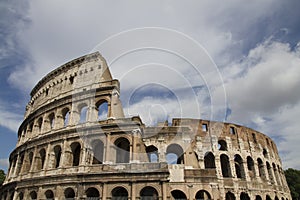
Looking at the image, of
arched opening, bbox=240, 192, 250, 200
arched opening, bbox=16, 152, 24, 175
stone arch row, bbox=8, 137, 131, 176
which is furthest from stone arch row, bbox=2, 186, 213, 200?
arched opening, bbox=240, 192, 250, 200

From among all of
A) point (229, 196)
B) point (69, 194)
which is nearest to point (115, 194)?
point (69, 194)

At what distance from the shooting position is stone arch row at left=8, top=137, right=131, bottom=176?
59.6 feet

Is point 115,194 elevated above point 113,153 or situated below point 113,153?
below

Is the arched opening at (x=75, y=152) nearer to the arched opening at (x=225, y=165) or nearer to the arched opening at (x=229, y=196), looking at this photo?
the arched opening at (x=229, y=196)

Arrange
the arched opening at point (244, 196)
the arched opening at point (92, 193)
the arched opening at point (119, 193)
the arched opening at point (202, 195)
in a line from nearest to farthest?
the arched opening at point (119, 193)
the arched opening at point (92, 193)
the arched opening at point (202, 195)
the arched opening at point (244, 196)

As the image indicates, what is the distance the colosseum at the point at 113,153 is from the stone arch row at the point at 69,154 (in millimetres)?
76

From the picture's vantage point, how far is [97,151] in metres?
19.5

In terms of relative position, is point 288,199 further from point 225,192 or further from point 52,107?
point 52,107

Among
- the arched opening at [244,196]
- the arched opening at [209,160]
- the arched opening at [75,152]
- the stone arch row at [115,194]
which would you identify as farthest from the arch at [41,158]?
the arched opening at [244,196]

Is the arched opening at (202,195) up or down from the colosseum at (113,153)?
down

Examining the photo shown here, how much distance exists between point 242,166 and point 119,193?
12.8 metres

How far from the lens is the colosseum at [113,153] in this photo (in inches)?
639

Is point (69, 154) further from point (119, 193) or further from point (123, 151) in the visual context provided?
point (119, 193)

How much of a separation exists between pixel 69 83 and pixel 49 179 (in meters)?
8.96
